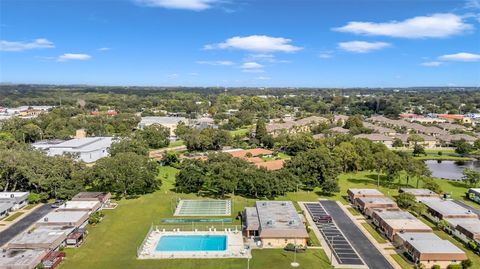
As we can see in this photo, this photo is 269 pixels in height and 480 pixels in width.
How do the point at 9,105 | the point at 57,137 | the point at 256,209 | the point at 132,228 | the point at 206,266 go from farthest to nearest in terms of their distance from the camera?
the point at 9,105 < the point at 57,137 < the point at 256,209 < the point at 132,228 < the point at 206,266

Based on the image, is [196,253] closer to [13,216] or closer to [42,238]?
[42,238]

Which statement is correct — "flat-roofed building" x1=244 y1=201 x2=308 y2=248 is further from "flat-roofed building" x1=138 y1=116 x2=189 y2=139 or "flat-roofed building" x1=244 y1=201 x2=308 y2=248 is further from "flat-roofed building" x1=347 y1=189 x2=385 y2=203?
"flat-roofed building" x1=138 y1=116 x2=189 y2=139

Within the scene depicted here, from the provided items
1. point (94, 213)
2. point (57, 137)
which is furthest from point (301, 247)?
point (57, 137)

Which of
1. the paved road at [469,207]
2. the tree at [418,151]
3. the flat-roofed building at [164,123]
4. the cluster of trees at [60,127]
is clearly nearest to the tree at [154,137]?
the cluster of trees at [60,127]

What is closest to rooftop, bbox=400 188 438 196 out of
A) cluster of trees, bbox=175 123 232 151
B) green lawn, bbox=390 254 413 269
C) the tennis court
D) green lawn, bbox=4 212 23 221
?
green lawn, bbox=390 254 413 269

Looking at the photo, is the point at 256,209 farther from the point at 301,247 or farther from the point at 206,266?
the point at 206,266

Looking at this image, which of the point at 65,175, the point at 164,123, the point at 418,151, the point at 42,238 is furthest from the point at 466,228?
the point at 164,123
